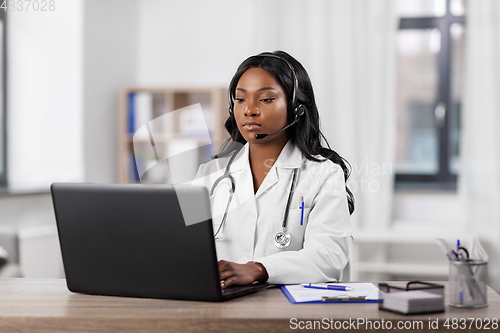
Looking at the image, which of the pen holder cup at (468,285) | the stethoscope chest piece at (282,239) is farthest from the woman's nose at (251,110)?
the pen holder cup at (468,285)

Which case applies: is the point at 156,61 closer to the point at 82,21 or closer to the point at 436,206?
the point at 82,21

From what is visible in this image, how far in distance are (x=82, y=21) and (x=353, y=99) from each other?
1945 millimetres

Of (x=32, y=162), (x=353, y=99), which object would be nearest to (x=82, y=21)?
(x=32, y=162)

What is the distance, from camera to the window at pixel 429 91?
13.1ft

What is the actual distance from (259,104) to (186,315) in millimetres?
702

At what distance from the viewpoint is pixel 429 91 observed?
408 cm

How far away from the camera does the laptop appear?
3.47 ft

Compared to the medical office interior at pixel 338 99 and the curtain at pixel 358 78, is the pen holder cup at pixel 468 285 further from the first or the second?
the curtain at pixel 358 78

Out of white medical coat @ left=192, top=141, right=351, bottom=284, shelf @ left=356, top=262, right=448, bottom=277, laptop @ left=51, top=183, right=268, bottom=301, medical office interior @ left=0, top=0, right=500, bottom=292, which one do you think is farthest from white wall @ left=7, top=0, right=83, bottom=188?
laptop @ left=51, top=183, right=268, bottom=301

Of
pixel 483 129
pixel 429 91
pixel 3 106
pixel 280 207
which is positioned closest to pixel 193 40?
pixel 3 106

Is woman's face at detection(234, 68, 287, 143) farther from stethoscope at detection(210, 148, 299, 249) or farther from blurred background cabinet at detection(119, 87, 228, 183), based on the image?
blurred background cabinet at detection(119, 87, 228, 183)

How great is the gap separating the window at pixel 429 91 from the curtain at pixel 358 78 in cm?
22

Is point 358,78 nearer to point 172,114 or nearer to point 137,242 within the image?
point 172,114

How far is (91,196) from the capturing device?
3.63 feet
